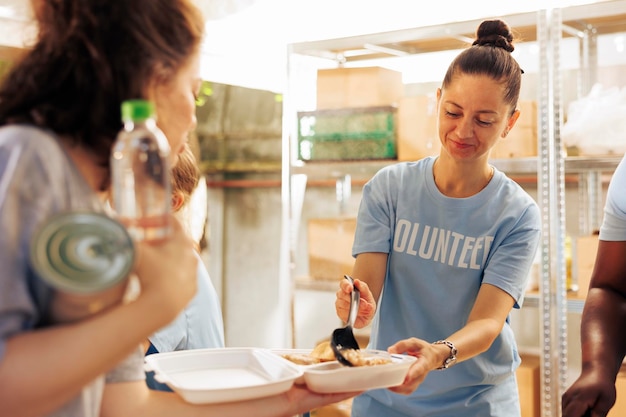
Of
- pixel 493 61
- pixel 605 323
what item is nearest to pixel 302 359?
pixel 605 323

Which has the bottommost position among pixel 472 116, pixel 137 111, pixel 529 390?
pixel 529 390

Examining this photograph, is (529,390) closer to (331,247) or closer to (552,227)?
(552,227)

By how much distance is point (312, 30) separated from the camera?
15.2ft

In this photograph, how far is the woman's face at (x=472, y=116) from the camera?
1.88m

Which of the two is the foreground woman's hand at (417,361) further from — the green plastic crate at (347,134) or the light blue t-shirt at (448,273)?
the green plastic crate at (347,134)

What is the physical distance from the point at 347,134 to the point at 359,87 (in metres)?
0.23

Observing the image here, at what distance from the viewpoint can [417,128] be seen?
11.0ft

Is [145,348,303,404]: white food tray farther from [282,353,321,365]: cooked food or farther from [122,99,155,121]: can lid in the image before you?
[122,99,155,121]: can lid

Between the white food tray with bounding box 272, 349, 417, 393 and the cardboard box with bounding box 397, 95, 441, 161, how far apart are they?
196cm

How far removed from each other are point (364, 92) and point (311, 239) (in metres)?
→ 0.78

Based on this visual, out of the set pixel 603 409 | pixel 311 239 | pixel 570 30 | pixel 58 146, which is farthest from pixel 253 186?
pixel 58 146

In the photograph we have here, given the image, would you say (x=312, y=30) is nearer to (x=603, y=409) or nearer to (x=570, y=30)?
(x=570, y=30)

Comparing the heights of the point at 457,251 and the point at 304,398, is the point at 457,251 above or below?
above

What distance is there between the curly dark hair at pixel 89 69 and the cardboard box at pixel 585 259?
8.02 feet
